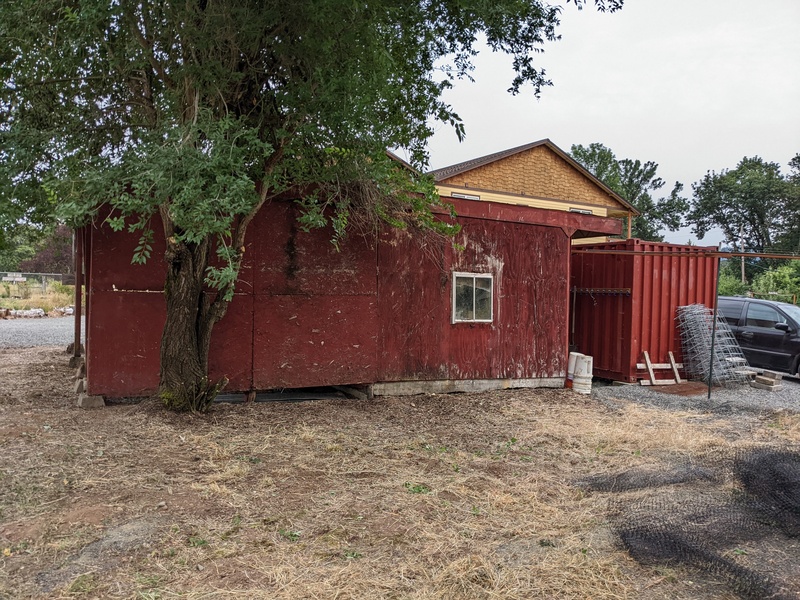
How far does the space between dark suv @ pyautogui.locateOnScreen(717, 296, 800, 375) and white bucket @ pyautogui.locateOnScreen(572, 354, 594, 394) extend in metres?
4.29

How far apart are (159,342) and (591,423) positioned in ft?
16.7

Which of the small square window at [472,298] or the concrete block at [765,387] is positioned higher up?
the small square window at [472,298]

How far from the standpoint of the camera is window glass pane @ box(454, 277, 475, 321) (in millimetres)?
8695

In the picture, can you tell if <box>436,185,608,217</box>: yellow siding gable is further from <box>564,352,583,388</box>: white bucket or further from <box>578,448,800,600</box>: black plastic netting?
<box>578,448,800,600</box>: black plastic netting

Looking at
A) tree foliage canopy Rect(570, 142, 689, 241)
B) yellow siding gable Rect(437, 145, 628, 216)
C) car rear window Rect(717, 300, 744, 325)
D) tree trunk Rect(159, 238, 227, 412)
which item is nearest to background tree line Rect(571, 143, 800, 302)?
tree foliage canopy Rect(570, 142, 689, 241)

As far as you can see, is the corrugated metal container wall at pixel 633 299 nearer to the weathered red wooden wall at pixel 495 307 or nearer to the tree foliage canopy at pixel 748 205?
the weathered red wooden wall at pixel 495 307

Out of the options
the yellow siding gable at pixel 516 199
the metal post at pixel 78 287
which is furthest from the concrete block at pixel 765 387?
Result: the metal post at pixel 78 287

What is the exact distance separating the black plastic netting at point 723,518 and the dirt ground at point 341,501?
0.03 metres

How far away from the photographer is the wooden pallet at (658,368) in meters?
10.3

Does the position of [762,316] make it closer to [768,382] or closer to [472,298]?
[768,382]

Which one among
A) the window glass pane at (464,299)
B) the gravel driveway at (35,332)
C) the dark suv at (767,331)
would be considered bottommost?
the gravel driveway at (35,332)

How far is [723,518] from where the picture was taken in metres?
3.90

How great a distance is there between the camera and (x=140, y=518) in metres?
3.75

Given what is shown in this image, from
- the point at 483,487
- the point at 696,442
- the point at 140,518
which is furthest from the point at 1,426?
the point at 696,442
